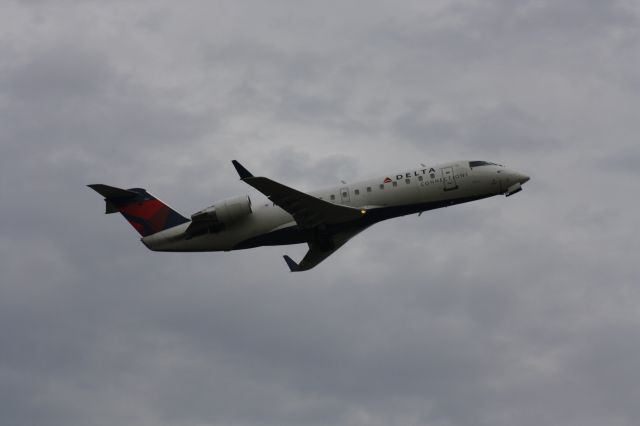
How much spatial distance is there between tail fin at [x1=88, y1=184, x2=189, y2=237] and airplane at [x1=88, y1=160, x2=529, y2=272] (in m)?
0.06

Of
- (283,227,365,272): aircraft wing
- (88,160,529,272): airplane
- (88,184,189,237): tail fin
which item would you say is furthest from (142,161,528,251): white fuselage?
(88,184,189,237): tail fin

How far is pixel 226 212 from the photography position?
54.6 meters

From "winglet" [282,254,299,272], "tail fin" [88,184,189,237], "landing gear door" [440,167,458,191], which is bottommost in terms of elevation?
"winglet" [282,254,299,272]

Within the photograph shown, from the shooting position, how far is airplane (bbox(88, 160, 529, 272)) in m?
52.9

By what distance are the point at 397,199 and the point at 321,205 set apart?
3.95 m

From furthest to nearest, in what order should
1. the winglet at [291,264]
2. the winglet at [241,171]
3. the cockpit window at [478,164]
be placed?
the winglet at [291,264] → the cockpit window at [478,164] → the winglet at [241,171]

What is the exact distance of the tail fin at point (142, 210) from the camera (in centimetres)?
5725

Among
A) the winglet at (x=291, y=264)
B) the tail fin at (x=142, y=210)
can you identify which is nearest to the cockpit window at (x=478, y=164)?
the winglet at (x=291, y=264)

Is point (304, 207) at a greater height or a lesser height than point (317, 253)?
greater

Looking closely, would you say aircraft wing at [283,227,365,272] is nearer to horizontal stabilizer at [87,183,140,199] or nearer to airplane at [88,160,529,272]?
airplane at [88,160,529,272]

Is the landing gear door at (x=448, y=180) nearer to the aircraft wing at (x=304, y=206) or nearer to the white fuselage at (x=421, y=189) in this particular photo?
the white fuselage at (x=421, y=189)

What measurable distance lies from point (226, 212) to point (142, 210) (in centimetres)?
582

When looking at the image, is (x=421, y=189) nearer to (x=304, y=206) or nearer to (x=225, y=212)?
(x=304, y=206)

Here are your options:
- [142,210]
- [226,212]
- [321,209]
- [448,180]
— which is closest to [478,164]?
[448,180]
